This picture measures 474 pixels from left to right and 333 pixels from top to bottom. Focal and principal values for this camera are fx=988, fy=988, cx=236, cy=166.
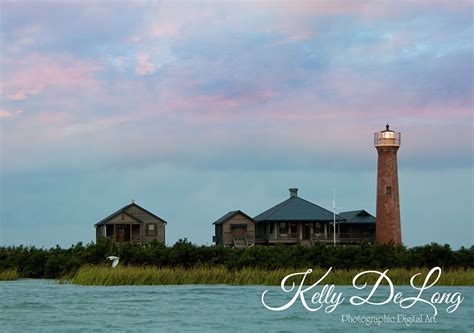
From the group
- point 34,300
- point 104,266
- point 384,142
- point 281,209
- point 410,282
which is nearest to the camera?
point 34,300

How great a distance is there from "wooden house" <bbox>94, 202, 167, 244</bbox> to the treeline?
17346mm

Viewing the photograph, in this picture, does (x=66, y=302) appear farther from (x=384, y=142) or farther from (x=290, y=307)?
(x=384, y=142)

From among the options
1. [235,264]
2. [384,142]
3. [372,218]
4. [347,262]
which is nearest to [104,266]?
[235,264]

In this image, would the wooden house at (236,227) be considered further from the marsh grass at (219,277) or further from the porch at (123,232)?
the marsh grass at (219,277)

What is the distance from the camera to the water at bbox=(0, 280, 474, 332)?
25.0 metres

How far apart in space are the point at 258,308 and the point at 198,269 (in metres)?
11.2

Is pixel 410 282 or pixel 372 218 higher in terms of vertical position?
pixel 372 218

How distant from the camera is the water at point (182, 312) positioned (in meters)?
25.0

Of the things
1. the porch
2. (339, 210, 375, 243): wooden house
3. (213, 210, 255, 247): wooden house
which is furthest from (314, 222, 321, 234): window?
the porch

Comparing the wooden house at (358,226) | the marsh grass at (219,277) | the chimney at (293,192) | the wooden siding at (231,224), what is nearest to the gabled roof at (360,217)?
the wooden house at (358,226)

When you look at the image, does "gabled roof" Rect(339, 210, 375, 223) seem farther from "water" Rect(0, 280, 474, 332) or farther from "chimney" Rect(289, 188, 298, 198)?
"water" Rect(0, 280, 474, 332)

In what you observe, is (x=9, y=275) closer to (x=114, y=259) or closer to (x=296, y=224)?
(x=114, y=259)

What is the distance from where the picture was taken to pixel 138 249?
4378 centimetres

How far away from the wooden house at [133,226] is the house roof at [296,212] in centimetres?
644
